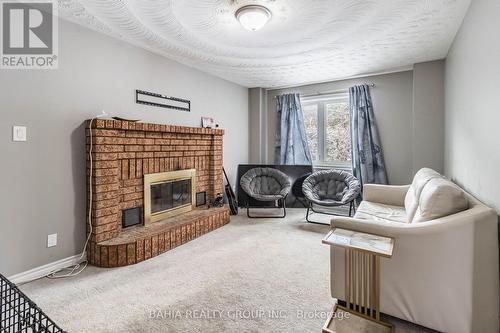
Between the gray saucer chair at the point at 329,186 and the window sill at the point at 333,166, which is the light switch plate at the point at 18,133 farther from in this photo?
the window sill at the point at 333,166

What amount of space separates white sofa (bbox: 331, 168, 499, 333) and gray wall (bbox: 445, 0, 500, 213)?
0.28 meters

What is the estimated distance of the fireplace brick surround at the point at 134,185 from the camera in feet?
8.32

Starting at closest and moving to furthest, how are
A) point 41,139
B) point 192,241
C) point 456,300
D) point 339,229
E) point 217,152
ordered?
point 456,300
point 339,229
point 41,139
point 192,241
point 217,152

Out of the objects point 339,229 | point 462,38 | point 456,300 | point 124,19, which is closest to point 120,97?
point 124,19

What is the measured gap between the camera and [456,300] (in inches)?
59.1

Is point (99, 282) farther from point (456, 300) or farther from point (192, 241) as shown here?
point (456, 300)

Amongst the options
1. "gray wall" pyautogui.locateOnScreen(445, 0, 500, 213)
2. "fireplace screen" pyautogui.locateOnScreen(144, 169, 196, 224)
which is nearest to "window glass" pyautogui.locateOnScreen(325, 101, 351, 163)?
"gray wall" pyautogui.locateOnScreen(445, 0, 500, 213)

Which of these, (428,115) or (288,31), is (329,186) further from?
(288,31)

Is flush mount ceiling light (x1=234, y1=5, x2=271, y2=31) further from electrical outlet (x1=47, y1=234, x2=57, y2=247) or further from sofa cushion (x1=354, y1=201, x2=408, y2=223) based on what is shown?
electrical outlet (x1=47, y1=234, x2=57, y2=247)

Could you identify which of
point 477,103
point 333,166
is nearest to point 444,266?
point 477,103

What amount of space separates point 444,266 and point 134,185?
9.61ft

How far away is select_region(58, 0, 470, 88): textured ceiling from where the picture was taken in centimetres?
228

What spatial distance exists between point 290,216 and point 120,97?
3066 millimetres

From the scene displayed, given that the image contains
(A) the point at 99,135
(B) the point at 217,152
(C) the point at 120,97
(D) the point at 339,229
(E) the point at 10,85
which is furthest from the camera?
(B) the point at 217,152
